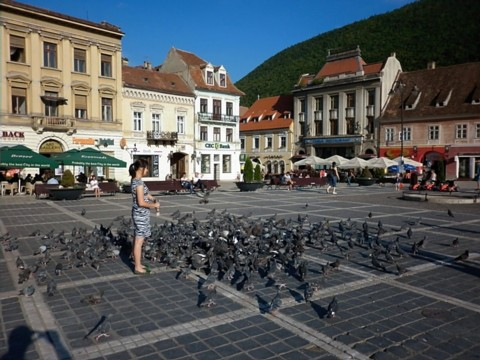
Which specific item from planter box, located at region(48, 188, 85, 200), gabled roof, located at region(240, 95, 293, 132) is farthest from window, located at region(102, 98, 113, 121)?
gabled roof, located at region(240, 95, 293, 132)

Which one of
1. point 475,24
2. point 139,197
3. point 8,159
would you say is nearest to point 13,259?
point 139,197

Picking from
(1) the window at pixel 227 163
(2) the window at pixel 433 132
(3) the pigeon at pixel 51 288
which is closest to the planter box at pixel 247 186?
(1) the window at pixel 227 163

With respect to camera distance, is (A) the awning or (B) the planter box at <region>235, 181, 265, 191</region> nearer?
(B) the planter box at <region>235, 181, 265, 191</region>

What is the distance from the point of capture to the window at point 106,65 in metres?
31.7

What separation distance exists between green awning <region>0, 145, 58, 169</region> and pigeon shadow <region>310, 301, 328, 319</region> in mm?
19684

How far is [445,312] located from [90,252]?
5637 millimetres

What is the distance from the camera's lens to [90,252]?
23.4 feet

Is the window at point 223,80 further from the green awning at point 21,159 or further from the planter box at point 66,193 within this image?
the planter box at point 66,193

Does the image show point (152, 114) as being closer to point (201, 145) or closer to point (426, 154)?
point (201, 145)

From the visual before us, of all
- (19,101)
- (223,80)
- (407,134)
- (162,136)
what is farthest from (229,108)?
(19,101)

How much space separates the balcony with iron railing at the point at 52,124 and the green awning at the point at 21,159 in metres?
6.84

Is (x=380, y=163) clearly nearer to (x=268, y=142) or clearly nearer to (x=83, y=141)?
(x=83, y=141)

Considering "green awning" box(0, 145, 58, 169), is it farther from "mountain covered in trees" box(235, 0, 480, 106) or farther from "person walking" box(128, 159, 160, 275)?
"mountain covered in trees" box(235, 0, 480, 106)

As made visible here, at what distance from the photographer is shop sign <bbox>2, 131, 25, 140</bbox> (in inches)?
1062
